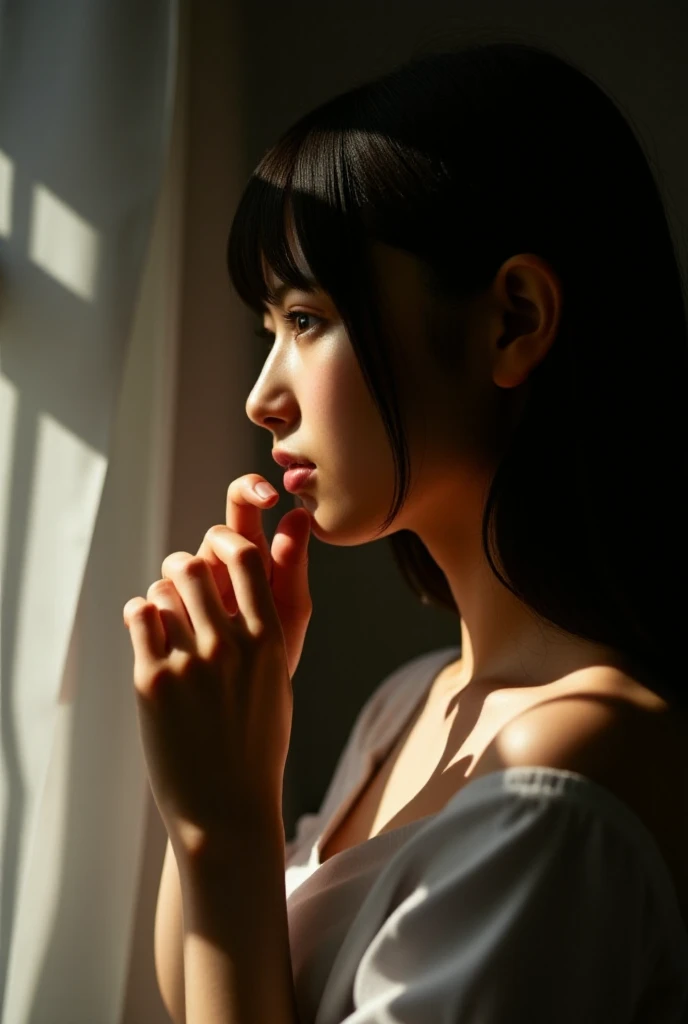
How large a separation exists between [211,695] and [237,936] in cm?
20

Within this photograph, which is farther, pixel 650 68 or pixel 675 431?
pixel 650 68

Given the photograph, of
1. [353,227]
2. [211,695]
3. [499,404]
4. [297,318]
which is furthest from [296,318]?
[211,695]

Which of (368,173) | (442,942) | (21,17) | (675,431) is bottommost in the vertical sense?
(442,942)

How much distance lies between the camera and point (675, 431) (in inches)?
37.4

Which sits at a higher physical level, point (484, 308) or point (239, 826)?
point (484, 308)

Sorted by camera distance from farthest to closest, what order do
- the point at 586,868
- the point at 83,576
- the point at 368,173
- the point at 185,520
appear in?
the point at 185,520 → the point at 83,576 → the point at 368,173 → the point at 586,868

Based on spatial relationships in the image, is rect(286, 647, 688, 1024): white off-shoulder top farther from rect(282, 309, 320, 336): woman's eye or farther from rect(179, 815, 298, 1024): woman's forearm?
rect(282, 309, 320, 336): woman's eye

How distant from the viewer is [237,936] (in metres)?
0.80

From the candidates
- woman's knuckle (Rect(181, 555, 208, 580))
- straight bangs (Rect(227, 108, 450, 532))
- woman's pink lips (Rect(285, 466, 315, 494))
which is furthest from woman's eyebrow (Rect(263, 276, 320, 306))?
woman's knuckle (Rect(181, 555, 208, 580))

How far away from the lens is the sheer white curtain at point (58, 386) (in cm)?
102

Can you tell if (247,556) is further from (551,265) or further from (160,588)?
(551,265)

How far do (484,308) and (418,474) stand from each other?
0.55ft

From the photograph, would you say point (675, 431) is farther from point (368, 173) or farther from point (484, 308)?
point (368, 173)

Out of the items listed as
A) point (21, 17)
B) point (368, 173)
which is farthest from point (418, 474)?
point (21, 17)
